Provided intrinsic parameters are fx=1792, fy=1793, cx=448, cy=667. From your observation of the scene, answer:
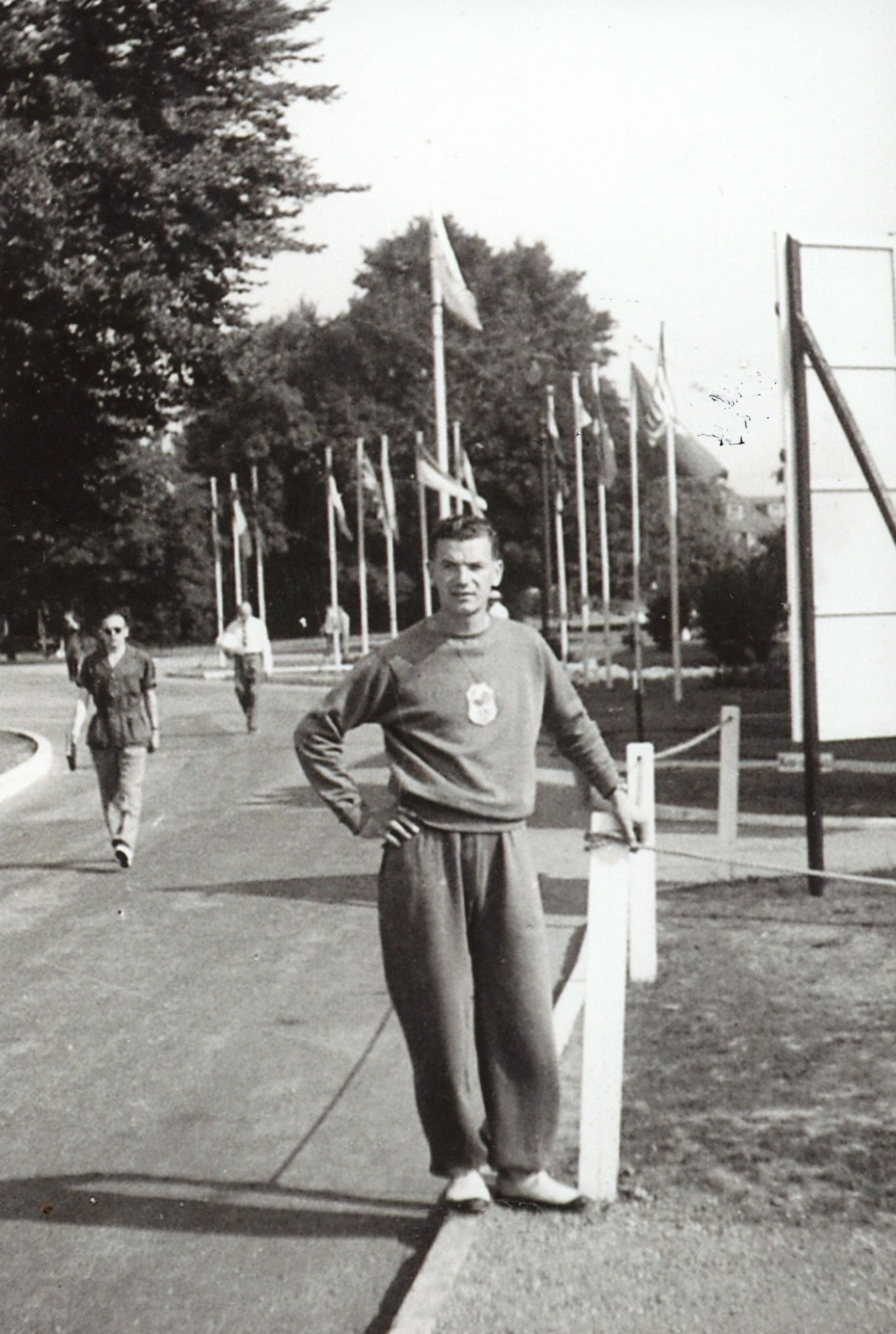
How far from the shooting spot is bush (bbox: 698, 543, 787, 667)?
4000 cm

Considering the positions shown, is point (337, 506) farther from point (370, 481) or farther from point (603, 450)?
point (603, 450)

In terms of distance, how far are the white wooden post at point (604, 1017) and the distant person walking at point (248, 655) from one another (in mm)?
20402

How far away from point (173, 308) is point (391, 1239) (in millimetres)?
21538

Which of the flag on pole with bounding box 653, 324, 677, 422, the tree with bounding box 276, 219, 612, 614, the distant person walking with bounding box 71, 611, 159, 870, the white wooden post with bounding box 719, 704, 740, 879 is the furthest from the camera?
the tree with bounding box 276, 219, 612, 614

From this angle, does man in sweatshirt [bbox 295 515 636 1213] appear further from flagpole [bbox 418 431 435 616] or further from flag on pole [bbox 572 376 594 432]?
flag on pole [bbox 572 376 594 432]

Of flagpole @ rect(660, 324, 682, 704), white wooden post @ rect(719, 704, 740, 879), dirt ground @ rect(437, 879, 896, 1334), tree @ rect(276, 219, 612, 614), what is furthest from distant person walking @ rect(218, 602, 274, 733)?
tree @ rect(276, 219, 612, 614)

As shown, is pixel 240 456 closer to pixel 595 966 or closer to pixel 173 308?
pixel 173 308

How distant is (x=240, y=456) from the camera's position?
7875 cm

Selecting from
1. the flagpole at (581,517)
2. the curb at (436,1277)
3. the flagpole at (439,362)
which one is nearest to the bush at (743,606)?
the flagpole at (581,517)

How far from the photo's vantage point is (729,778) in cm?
1103

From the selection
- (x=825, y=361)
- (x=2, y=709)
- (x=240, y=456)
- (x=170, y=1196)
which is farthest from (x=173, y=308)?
(x=240, y=456)

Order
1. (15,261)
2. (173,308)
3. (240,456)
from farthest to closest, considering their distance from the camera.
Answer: (240,456), (173,308), (15,261)

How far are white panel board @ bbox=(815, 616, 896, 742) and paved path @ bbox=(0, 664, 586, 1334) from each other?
1976 mm

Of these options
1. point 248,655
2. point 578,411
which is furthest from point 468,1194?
point 578,411
